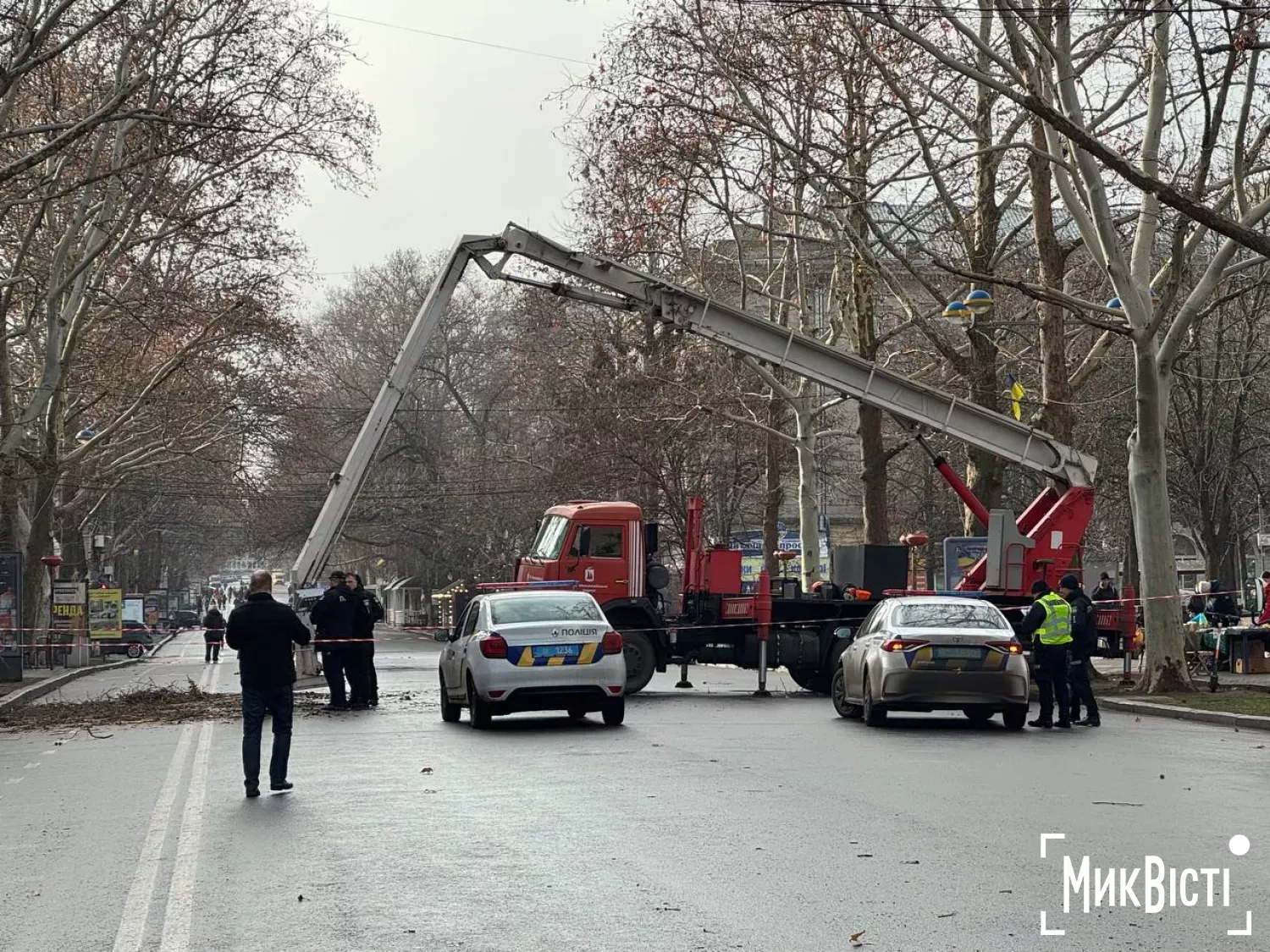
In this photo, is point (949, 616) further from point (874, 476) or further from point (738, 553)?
point (874, 476)

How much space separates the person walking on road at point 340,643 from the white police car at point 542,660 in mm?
3728

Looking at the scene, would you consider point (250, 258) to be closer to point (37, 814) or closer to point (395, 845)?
point (37, 814)

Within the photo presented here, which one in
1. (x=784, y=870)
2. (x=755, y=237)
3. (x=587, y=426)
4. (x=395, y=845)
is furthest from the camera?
(x=587, y=426)

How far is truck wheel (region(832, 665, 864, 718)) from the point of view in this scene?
68.3 ft

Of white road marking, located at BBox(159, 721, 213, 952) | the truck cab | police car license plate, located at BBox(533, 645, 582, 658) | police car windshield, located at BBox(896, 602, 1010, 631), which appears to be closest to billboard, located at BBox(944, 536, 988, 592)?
the truck cab

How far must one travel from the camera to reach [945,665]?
1867 cm

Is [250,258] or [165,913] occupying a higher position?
[250,258]

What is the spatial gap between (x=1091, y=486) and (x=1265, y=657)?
728cm

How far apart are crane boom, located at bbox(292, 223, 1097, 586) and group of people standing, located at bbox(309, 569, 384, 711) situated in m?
5.21

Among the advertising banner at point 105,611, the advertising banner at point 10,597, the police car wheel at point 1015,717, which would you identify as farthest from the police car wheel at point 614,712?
the advertising banner at point 105,611

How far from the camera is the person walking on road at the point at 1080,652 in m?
19.9

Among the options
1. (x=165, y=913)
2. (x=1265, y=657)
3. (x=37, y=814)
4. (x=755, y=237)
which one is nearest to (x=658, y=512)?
(x=755, y=237)

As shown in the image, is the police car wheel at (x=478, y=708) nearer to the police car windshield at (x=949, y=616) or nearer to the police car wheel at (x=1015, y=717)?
the police car windshield at (x=949, y=616)

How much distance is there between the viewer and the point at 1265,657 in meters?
32.3
